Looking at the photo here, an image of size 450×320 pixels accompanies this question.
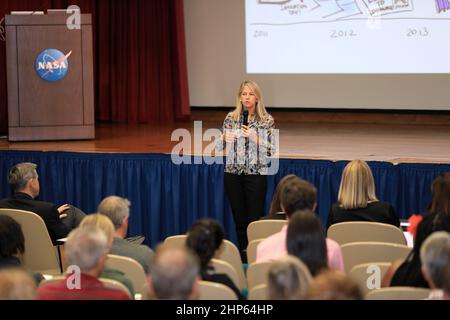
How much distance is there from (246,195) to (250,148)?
436mm

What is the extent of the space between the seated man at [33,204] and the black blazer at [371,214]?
1878 mm

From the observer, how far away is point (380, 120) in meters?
9.86

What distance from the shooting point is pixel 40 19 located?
7875 mm

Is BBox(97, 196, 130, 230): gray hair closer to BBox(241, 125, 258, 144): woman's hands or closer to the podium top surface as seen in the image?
BBox(241, 125, 258, 144): woman's hands

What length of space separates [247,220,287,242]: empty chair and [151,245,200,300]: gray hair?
204 cm

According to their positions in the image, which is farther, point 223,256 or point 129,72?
point 129,72

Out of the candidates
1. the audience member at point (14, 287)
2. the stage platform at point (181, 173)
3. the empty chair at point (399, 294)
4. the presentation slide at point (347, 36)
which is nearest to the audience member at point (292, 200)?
the empty chair at point (399, 294)

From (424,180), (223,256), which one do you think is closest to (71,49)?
(424,180)

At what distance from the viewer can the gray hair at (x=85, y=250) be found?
3.35m

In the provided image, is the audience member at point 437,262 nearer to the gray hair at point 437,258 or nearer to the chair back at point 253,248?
the gray hair at point 437,258

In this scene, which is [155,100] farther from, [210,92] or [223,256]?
[223,256]

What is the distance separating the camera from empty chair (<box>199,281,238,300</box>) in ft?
10.7

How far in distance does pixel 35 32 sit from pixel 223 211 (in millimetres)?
2561
